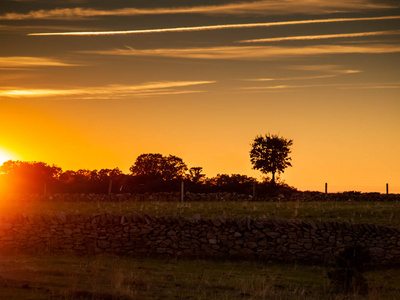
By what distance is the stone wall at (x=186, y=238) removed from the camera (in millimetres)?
23609

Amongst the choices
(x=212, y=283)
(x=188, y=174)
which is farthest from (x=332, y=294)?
(x=188, y=174)

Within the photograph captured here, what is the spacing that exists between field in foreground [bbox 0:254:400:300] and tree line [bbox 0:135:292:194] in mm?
29405

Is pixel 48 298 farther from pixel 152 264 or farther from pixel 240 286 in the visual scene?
pixel 152 264

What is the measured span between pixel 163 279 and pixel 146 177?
56179 mm

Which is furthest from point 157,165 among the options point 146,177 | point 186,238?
point 186,238

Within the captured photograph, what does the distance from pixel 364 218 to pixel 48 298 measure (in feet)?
69.8

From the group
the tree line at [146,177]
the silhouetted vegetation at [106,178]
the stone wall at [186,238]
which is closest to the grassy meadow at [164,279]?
the stone wall at [186,238]

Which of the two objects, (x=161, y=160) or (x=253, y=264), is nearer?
(x=253, y=264)

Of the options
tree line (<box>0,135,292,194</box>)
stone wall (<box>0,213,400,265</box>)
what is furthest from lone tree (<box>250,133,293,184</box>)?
stone wall (<box>0,213,400,265</box>)

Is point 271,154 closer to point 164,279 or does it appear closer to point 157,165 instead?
point 157,165

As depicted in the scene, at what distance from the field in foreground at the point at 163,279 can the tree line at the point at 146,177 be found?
29405 millimetres

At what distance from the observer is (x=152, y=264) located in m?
21.4

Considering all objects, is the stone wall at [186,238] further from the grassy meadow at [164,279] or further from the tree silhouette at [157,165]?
the tree silhouette at [157,165]

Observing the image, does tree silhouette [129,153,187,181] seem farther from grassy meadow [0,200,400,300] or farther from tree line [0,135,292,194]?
grassy meadow [0,200,400,300]
